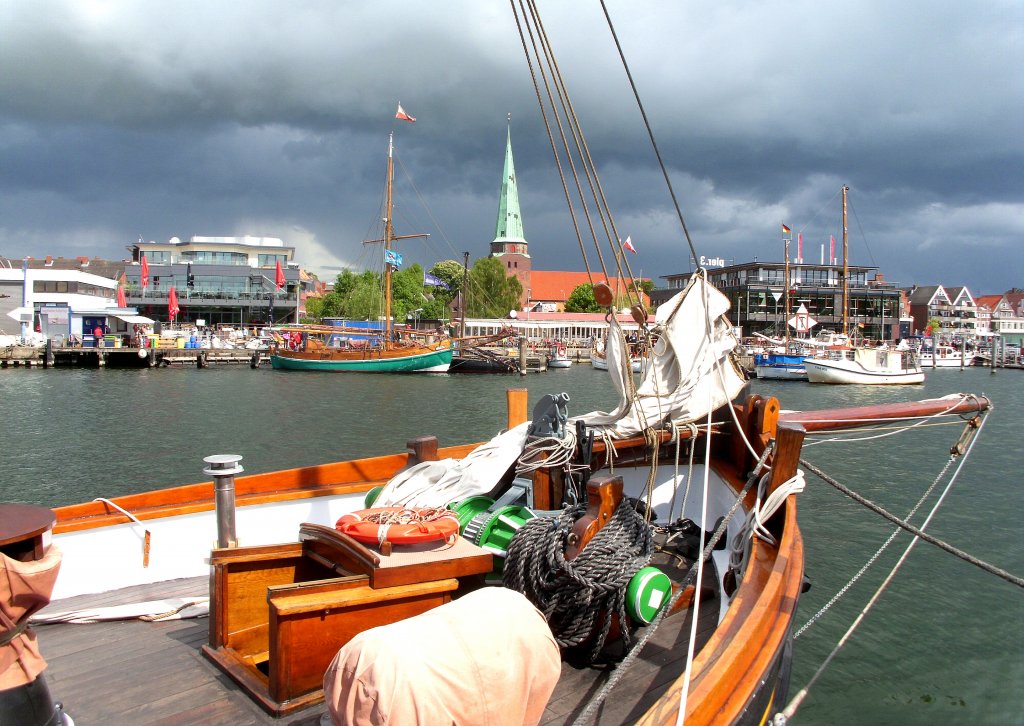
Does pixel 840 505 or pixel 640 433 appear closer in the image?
pixel 640 433

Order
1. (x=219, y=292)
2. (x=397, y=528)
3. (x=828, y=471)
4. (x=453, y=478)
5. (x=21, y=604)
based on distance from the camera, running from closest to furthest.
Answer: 1. (x=21, y=604)
2. (x=397, y=528)
3. (x=453, y=478)
4. (x=828, y=471)
5. (x=219, y=292)

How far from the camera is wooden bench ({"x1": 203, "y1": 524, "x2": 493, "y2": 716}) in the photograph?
3.10 m

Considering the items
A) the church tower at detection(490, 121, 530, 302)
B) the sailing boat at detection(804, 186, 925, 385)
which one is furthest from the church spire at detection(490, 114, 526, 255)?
the sailing boat at detection(804, 186, 925, 385)

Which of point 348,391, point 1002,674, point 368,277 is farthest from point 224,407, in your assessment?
point 368,277

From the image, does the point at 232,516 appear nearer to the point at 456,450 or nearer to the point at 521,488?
the point at 521,488

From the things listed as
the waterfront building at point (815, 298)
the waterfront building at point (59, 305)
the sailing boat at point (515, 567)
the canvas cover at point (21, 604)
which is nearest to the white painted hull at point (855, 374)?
the waterfront building at point (815, 298)

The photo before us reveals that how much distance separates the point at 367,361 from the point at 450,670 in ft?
161

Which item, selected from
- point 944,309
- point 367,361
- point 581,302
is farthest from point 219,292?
point 944,309

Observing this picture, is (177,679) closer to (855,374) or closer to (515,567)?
(515,567)

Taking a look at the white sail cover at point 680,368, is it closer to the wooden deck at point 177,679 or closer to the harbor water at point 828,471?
the harbor water at point 828,471

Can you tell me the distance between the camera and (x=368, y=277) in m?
86.1

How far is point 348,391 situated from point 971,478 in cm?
2777

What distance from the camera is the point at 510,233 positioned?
120875mm

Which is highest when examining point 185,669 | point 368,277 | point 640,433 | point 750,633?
point 368,277
